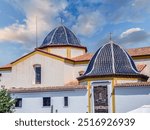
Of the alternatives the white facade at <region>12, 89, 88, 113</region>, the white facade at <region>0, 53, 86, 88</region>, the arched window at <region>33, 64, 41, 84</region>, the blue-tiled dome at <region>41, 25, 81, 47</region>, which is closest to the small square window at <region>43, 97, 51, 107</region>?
the white facade at <region>12, 89, 88, 113</region>

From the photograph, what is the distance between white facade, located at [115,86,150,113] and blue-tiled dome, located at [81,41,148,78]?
1.26 m

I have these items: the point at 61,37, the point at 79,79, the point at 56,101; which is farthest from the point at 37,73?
the point at 79,79

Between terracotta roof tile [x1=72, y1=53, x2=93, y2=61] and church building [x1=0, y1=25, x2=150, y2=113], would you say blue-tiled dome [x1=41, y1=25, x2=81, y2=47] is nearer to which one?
church building [x1=0, y1=25, x2=150, y2=113]

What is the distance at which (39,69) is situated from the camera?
2258 centimetres

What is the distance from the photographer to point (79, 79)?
19.0 metres

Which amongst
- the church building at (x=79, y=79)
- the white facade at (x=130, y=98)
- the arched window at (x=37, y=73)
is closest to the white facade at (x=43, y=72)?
the church building at (x=79, y=79)

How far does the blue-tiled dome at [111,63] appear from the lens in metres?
17.8

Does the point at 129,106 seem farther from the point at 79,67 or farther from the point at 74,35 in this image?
the point at 74,35

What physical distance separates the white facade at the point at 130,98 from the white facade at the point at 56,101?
2085 mm

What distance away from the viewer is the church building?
17016mm

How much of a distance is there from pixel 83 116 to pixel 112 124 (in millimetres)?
430

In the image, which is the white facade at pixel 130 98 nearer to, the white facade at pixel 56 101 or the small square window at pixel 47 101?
the white facade at pixel 56 101

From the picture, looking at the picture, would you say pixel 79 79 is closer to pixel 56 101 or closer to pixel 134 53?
pixel 56 101

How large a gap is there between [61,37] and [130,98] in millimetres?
10515
